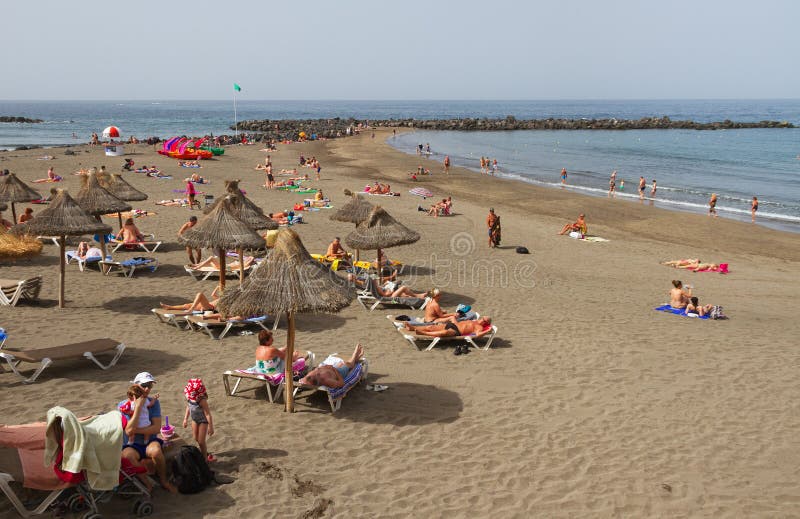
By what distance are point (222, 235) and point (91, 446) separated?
6.37 meters

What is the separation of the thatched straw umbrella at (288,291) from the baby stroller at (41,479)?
90.6 inches

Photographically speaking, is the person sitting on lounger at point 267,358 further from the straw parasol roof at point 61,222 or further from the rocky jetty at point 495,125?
the rocky jetty at point 495,125

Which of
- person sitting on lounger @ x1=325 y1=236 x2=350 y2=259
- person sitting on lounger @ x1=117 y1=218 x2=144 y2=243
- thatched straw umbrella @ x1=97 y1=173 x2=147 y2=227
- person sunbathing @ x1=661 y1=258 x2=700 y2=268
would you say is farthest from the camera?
thatched straw umbrella @ x1=97 y1=173 x2=147 y2=227

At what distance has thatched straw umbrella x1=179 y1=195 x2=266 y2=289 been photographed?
11.0m

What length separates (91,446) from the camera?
5086mm

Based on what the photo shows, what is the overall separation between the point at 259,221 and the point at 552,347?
7.14 metres

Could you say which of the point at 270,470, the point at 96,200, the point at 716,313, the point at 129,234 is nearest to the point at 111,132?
the point at 129,234

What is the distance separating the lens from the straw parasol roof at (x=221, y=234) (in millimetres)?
10992

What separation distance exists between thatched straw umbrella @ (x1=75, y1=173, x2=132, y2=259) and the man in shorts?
9.00 metres

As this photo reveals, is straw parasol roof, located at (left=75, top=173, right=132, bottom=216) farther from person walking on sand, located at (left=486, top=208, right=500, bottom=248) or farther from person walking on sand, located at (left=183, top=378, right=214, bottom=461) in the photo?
person walking on sand, located at (left=486, top=208, right=500, bottom=248)

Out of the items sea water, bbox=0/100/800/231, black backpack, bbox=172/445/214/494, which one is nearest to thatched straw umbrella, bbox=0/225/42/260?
black backpack, bbox=172/445/214/494

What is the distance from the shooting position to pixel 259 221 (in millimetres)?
13422

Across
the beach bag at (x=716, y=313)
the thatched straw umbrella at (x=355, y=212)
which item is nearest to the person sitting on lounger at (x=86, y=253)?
the thatched straw umbrella at (x=355, y=212)

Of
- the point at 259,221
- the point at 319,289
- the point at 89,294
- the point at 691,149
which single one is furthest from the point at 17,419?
the point at 691,149
